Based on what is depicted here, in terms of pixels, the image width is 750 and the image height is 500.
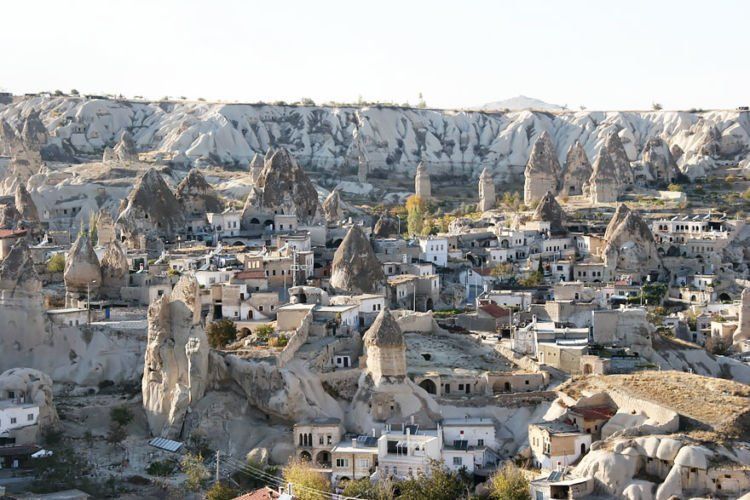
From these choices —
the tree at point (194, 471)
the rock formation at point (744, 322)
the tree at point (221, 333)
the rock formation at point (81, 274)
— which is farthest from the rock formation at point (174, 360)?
the rock formation at point (744, 322)

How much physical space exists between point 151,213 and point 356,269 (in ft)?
54.0

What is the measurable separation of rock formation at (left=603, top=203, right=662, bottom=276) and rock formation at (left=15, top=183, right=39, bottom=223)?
27.2 meters

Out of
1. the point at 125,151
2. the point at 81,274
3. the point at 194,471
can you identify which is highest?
the point at 125,151

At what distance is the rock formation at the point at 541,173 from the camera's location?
7838 cm

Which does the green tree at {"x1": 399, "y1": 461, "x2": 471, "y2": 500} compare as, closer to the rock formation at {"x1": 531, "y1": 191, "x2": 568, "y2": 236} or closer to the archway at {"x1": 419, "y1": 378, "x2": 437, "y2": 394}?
the archway at {"x1": 419, "y1": 378, "x2": 437, "y2": 394}

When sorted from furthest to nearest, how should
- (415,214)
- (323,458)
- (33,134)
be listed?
1. (33,134)
2. (415,214)
3. (323,458)

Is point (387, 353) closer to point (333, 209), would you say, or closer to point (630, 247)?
point (630, 247)

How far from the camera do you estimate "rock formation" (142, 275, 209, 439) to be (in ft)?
127

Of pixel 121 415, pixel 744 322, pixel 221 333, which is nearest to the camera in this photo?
pixel 121 415

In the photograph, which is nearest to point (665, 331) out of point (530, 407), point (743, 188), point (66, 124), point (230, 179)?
point (530, 407)

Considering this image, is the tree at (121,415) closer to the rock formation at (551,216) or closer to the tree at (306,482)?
the tree at (306,482)

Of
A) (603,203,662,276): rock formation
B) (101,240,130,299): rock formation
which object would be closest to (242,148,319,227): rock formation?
(101,240,130,299): rock formation

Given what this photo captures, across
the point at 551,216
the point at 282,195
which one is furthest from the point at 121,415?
the point at 551,216

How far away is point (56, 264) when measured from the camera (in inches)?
2109
